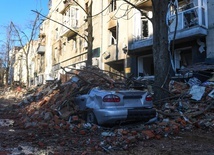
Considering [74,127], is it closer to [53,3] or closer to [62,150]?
[62,150]

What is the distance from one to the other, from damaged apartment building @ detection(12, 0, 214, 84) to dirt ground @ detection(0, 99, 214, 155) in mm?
4000

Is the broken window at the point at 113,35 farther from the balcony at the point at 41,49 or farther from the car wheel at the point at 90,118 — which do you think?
the balcony at the point at 41,49

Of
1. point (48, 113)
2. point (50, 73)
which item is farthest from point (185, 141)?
point (50, 73)

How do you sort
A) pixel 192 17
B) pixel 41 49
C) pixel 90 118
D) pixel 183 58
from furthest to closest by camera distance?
pixel 41 49 → pixel 183 58 → pixel 192 17 → pixel 90 118

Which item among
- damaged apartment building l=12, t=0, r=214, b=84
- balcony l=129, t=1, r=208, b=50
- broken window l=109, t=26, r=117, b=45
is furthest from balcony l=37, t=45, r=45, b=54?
balcony l=129, t=1, r=208, b=50

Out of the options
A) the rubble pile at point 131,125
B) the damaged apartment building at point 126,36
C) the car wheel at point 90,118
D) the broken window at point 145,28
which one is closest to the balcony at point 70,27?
the damaged apartment building at point 126,36

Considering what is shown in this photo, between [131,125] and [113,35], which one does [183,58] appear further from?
[131,125]

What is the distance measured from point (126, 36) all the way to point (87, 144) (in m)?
14.9

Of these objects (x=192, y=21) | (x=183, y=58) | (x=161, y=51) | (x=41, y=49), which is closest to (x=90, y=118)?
(x=161, y=51)

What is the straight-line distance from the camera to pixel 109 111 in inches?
247

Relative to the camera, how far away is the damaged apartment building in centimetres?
1417

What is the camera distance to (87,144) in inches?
209

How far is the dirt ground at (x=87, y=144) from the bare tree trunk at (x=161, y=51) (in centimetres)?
274

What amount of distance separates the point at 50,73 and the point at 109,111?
30.2 metres
